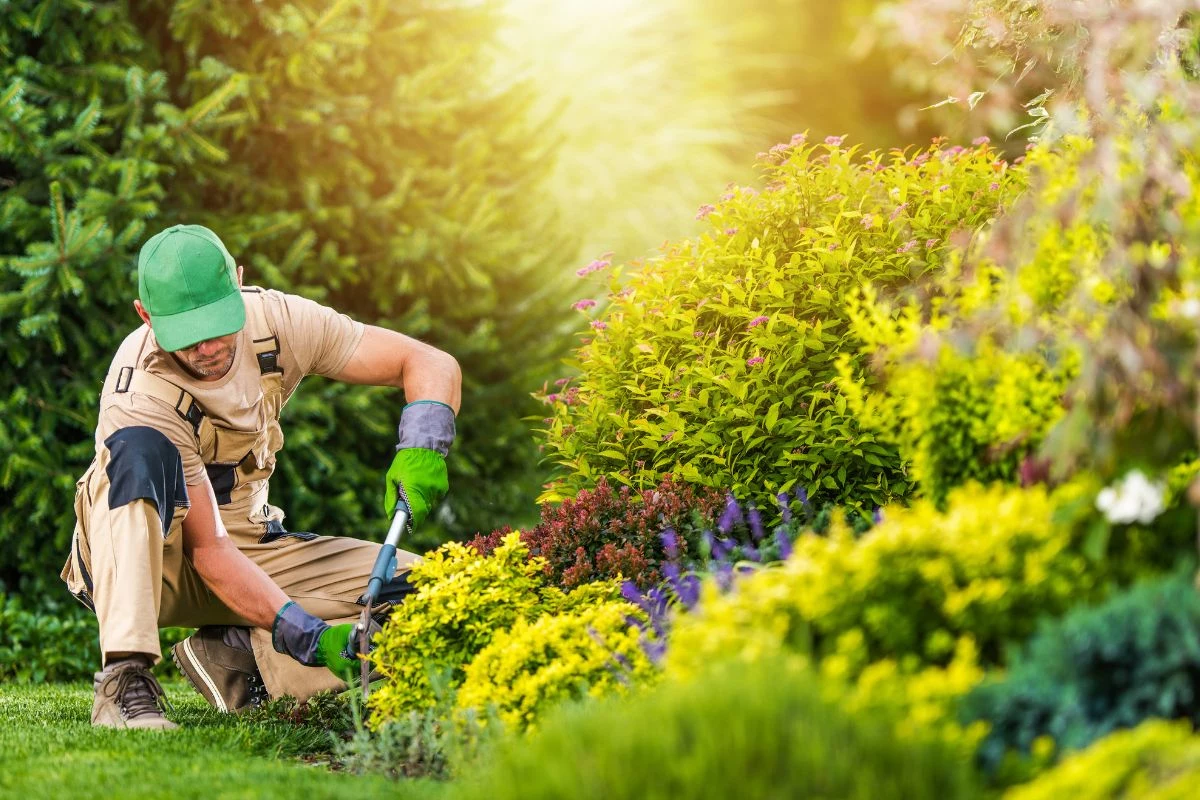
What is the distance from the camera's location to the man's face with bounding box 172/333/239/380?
4.38m

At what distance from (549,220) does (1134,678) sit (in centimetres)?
672

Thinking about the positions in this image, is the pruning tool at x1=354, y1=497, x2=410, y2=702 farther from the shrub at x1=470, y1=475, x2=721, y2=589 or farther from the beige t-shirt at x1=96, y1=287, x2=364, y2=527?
the beige t-shirt at x1=96, y1=287, x2=364, y2=527

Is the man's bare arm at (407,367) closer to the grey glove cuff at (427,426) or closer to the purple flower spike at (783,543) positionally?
the grey glove cuff at (427,426)

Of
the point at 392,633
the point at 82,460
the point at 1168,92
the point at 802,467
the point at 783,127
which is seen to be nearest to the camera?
the point at 1168,92

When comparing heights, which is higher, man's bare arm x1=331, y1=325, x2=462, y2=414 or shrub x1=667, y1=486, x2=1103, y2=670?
man's bare arm x1=331, y1=325, x2=462, y2=414

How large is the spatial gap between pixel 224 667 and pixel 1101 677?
3569mm

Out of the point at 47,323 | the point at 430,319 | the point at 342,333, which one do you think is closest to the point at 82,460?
the point at 47,323

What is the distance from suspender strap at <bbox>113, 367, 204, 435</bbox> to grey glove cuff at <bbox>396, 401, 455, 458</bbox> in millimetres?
750

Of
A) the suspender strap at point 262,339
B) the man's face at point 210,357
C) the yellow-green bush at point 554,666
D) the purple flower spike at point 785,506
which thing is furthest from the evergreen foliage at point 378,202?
the yellow-green bush at point 554,666

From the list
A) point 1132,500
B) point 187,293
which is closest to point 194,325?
point 187,293

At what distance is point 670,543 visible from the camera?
418 cm

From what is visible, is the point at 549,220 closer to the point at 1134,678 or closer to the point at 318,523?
the point at 318,523

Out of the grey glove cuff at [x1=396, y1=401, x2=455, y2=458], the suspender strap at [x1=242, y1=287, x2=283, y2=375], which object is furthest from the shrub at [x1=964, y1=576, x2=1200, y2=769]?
the suspender strap at [x1=242, y1=287, x2=283, y2=375]

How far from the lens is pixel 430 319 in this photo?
7812mm
